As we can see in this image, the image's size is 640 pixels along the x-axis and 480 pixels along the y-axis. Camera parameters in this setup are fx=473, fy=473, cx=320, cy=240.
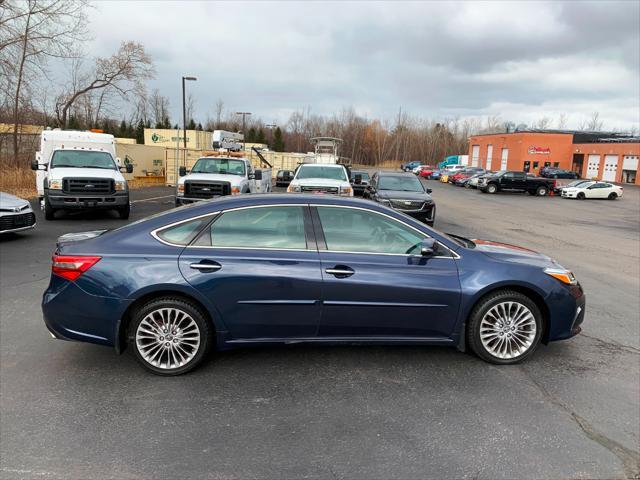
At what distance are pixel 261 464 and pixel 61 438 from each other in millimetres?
1375

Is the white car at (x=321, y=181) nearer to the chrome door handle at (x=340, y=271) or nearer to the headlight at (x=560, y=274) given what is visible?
the headlight at (x=560, y=274)

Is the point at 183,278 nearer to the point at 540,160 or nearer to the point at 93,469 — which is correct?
the point at 93,469

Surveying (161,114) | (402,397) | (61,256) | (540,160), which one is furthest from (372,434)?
(161,114)

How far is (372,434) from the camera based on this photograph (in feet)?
10.7

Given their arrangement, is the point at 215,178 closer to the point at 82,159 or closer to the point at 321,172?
the point at 321,172

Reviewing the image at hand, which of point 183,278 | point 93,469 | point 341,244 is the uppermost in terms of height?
point 341,244

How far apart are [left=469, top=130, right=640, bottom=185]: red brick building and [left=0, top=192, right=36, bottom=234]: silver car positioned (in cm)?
5498

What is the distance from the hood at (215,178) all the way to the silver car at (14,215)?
4722 millimetres

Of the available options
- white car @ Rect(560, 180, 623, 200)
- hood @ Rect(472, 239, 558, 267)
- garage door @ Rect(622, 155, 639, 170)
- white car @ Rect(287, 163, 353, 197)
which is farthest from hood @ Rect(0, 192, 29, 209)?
garage door @ Rect(622, 155, 639, 170)

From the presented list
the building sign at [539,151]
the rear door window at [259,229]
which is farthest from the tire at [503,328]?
the building sign at [539,151]

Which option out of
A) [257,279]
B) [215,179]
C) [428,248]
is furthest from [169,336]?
[215,179]

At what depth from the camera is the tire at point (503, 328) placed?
4258 mm

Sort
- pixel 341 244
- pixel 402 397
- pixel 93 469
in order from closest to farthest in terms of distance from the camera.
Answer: pixel 93 469 → pixel 402 397 → pixel 341 244

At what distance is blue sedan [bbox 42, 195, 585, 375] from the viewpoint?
3.93 metres
